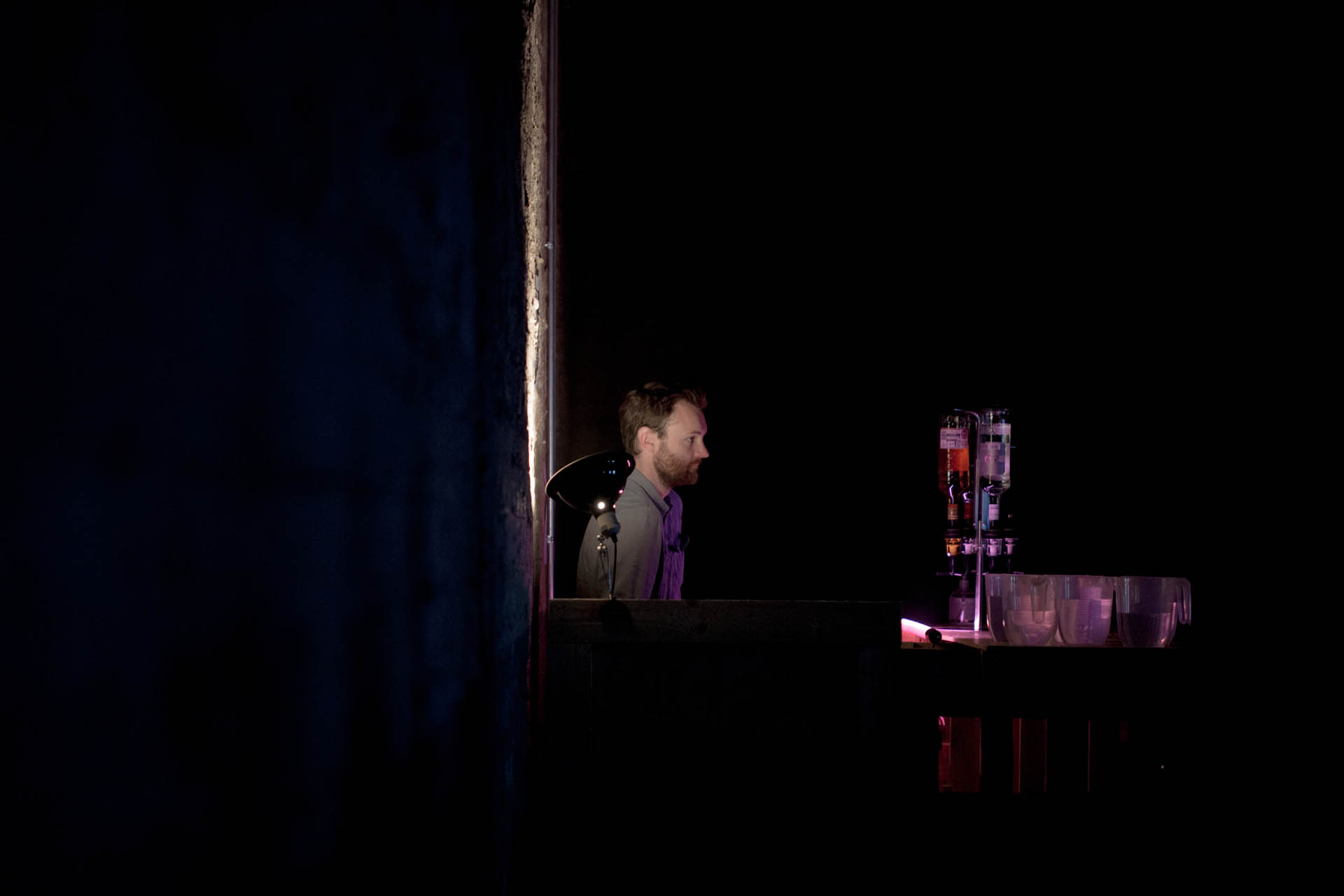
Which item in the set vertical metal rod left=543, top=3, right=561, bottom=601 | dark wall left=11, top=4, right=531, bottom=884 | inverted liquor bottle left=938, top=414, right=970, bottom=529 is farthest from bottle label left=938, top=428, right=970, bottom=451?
dark wall left=11, top=4, right=531, bottom=884

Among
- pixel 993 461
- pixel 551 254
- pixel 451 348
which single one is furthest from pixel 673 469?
pixel 451 348

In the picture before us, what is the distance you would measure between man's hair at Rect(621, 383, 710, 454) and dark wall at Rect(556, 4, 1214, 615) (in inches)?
6.0

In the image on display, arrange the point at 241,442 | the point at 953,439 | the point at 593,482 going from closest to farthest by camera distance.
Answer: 1. the point at 241,442
2. the point at 593,482
3. the point at 953,439

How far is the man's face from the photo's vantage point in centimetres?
330

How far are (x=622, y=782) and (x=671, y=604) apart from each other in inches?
21.9

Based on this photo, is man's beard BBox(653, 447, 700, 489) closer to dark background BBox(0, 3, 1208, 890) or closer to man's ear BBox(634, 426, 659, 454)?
man's ear BBox(634, 426, 659, 454)

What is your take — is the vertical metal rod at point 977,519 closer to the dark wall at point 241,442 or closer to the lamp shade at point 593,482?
the lamp shade at point 593,482

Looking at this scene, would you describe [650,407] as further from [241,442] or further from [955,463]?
[241,442]

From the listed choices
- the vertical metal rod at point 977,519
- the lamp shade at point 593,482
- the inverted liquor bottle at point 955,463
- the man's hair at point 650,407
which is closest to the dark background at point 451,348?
the man's hair at point 650,407

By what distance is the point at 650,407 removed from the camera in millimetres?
3344

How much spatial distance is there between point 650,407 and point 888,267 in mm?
1286

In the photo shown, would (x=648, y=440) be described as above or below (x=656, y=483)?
above

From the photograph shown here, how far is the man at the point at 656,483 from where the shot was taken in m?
3.09

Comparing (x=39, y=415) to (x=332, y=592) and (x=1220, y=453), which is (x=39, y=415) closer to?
(x=332, y=592)
